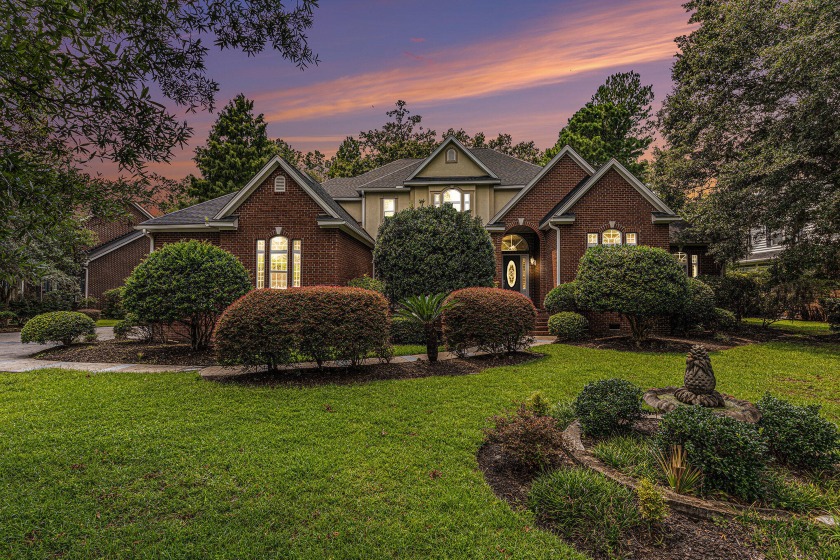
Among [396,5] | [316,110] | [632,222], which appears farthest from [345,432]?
[632,222]

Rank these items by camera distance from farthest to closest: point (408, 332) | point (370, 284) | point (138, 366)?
1. point (370, 284)
2. point (408, 332)
3. point (138, 366)

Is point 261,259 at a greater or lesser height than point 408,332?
greater

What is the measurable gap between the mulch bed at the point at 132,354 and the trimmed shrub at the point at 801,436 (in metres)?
10.4

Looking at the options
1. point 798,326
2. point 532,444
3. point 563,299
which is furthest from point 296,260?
point 798,326

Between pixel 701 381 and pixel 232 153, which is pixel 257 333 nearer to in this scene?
pixel 701 381

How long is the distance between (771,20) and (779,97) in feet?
9.20

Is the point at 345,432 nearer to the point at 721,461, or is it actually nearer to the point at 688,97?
the point at 721,461

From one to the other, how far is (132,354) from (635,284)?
1451 centimetres

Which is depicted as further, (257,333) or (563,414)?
(257,333)

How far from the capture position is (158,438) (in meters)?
4.66

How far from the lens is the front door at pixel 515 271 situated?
61.3ft

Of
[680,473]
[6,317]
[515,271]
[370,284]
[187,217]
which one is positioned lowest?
[680,473]

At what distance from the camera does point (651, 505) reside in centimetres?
276

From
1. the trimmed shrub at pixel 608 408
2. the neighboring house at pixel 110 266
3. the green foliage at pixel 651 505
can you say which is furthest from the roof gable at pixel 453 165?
the neighboring house at pixel 110 266
